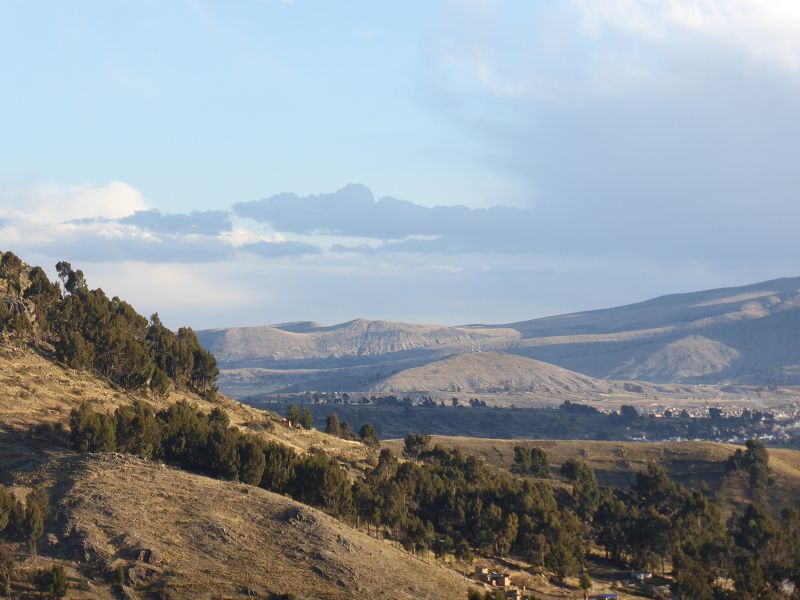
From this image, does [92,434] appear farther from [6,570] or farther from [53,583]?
[53,583]

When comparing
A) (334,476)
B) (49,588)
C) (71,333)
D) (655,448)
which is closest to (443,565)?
(334,476)

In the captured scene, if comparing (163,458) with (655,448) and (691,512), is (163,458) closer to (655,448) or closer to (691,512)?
(691,512)

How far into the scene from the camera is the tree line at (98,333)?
88312 mm

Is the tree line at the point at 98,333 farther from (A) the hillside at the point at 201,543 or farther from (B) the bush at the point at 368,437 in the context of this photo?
(A) the hillside at the point at 201,543

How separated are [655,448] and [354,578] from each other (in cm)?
9612

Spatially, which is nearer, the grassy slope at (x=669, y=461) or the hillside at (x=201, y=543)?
the hillside at (x=201, y=543)

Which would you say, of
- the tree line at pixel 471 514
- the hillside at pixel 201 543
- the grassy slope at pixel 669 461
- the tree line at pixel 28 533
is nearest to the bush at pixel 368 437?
the grassy slope at pixel 669 461

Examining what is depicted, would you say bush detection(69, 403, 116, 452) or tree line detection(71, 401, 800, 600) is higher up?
bush detection(69, 403, 116, 452)

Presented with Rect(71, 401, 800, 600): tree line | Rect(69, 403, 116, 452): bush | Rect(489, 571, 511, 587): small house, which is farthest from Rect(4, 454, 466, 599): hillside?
Rect(71, 401, 800, 600): tree line

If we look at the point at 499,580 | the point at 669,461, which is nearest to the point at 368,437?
the point at 669,461

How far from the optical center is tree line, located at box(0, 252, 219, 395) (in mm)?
88312

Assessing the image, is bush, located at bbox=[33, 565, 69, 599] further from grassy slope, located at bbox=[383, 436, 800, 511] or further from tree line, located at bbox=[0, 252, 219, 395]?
grassy slope, located at bbox=[383, 436, 800, 511]

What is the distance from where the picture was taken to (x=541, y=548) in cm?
7212

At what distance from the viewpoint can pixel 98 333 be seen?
91312mm
